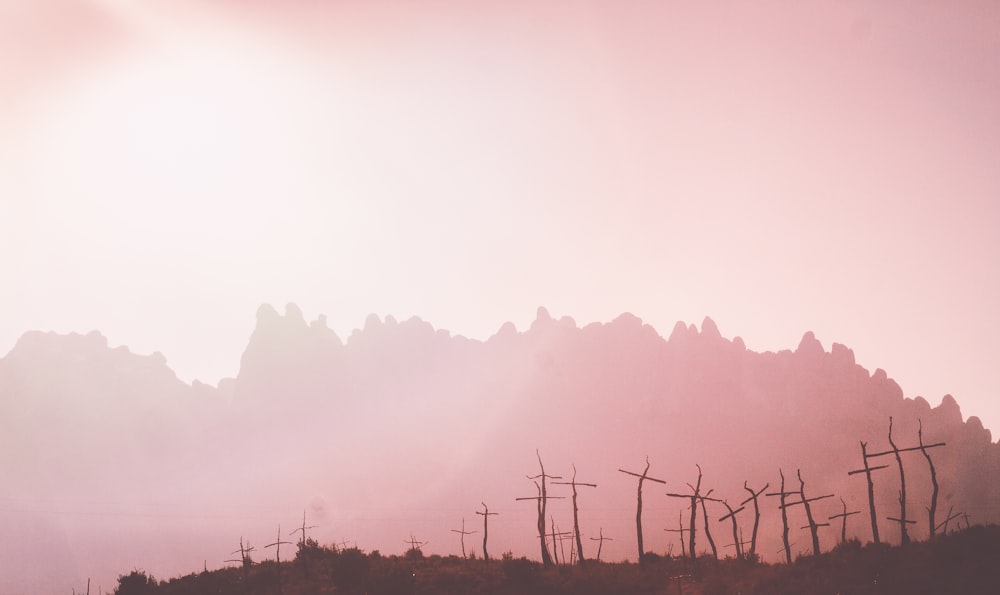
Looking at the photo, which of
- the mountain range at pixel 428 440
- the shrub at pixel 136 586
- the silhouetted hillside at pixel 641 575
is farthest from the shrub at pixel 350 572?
the mountain range at pixel 428 440

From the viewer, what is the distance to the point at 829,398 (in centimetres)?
13950

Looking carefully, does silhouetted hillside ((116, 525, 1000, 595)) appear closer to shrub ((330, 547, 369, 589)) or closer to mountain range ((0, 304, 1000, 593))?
shrub ((330, 547, 369, 589))

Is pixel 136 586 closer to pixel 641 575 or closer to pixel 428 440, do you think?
pixel 641 575

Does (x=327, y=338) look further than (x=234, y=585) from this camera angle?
Yes

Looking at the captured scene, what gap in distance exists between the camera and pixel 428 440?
455 ft

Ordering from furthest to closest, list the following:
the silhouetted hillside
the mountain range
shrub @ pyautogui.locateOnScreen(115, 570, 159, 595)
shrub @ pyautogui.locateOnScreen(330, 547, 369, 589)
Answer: the mountain range, shrub @ pyautogui.locateOnScreen(115, 570, 159, 595), shrub @ pyautogui.locateOnScreen(330, 547, 369, 589), the silhouetted hillside

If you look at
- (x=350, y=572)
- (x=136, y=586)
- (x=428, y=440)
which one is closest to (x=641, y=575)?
(x=350, y=572)

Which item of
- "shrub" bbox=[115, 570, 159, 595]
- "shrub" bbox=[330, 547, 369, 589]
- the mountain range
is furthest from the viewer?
the mountain range

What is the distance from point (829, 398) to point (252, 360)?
5208 inches

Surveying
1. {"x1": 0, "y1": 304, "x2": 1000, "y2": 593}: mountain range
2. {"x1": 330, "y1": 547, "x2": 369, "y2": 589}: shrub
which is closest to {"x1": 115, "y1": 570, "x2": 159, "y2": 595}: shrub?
{"x1": 330, "y1": 547, "x2": 369, "y2": 589}: shrub

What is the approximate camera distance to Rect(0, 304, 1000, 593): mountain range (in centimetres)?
12056

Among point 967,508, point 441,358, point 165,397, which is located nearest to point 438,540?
point 441,358

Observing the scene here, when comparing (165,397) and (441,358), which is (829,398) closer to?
(441,358)

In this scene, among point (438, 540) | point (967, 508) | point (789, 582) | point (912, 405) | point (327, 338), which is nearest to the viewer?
point (789, 582)
